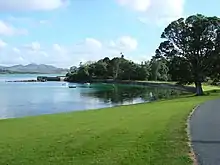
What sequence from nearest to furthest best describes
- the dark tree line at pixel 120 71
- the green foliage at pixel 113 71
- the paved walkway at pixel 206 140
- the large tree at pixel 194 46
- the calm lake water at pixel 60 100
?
1. the paved walkway at pixel 206 140
2. the calm lake water at pixel 60 100
3. the large tree at pixel 194 46
4. the dark tree line at pixel 120 71
5. the green foliage at pixel 113 71

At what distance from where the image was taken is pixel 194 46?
57.6m

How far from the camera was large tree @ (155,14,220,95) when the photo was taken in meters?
57.6

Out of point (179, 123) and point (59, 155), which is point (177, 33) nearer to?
point (179, 123)

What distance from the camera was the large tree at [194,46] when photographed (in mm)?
57562

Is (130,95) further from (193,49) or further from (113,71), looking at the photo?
(113,71)

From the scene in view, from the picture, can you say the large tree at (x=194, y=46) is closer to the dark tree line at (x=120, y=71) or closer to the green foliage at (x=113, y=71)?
the dark tree line at (x=120, y=71)

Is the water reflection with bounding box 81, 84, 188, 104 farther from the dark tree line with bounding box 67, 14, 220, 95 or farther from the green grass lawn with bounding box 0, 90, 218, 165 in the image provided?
the green grass lawn with bounding box 0, 90, 218, 165

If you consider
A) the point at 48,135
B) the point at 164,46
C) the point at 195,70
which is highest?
the point at 164,46

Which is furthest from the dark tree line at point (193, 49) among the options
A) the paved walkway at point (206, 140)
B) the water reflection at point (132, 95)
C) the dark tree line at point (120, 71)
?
the dark tree line at point (120, 71)

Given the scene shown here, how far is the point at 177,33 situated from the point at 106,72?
378 feet

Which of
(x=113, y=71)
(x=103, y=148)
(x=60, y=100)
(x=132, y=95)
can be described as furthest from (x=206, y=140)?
(x=113, y=71)

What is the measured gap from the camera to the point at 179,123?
688 inches

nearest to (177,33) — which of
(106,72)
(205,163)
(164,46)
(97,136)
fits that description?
(164,46)

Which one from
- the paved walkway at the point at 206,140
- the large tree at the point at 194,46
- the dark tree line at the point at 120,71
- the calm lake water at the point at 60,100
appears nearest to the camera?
the paved walkway at the point at 206,140
